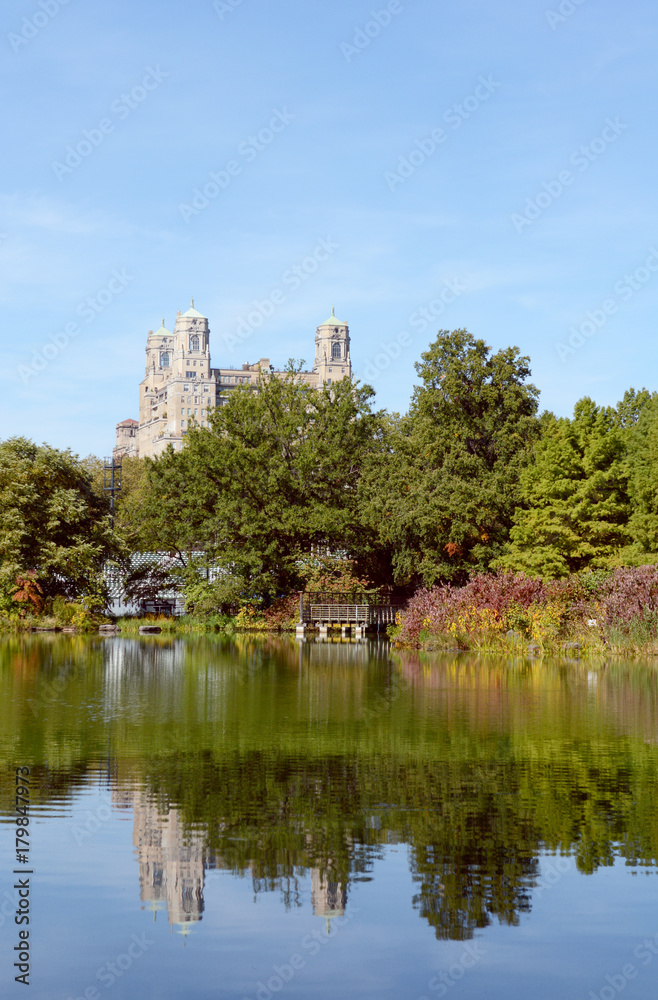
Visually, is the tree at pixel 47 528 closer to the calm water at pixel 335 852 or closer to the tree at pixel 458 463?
the tree at pixel 458 463

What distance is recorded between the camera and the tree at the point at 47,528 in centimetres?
4822

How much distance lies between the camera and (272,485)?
162ft

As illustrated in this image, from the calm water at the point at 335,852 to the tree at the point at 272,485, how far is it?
3100 centimetres

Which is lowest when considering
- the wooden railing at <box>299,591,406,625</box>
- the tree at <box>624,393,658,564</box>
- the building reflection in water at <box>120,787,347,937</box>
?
the building reflection in water at <box>120,787,347,937</box>

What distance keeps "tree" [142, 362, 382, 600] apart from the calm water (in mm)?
31003

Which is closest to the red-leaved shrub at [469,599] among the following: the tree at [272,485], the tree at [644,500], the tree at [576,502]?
the tree at [576,502]

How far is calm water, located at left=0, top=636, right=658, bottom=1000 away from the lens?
6.43 metres

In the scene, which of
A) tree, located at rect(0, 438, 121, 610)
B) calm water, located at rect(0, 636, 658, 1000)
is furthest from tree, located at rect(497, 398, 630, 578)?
tree, located at rect(0, 438, 121, 610)

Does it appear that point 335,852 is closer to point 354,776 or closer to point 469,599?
point 354,776

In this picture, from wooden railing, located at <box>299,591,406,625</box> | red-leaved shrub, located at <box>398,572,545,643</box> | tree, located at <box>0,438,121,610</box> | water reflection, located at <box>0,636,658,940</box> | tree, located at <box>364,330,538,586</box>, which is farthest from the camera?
wooden railing, located at <box>299,591,406,625</box>

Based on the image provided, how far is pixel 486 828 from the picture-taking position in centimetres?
958

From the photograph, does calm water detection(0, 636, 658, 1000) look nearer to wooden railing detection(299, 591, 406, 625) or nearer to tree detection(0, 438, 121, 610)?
wooden railing detection(299, 591, 406, 625)

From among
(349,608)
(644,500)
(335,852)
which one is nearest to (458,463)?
Result: (644,500)

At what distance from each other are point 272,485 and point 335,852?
134ft
